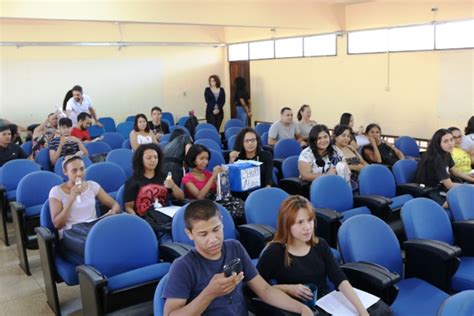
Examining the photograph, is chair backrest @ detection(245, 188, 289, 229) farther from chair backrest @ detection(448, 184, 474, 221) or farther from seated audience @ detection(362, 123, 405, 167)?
seated audience @ detection(362, 123, 405, 167)

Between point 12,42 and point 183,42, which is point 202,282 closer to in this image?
point 12,42

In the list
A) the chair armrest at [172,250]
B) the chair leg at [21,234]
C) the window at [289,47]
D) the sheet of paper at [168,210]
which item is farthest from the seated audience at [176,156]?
the window at [289,47]

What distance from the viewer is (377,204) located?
4.08 meters

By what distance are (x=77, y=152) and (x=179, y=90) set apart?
5.90m

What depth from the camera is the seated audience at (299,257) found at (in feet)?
7.82

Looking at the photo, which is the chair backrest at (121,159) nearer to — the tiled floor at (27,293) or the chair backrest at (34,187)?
the chair backrest at (34,187)

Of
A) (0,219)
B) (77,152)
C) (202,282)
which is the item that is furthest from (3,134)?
(202,282)

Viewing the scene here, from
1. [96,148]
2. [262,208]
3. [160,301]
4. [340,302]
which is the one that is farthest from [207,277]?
[96,148]

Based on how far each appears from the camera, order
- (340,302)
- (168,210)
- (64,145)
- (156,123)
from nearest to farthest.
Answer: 1. (340,302)
2. (168,210)
3. (64,145)
4. (156,123)

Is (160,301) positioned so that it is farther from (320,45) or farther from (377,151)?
(320,45)

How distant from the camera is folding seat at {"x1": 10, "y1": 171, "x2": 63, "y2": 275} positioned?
12.7 ft

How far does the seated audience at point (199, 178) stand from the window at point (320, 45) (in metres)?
5.60

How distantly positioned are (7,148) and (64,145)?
626 mm

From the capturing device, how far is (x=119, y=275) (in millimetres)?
2668
